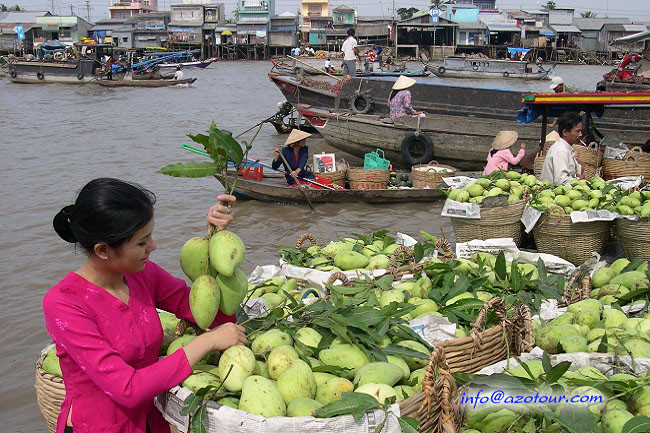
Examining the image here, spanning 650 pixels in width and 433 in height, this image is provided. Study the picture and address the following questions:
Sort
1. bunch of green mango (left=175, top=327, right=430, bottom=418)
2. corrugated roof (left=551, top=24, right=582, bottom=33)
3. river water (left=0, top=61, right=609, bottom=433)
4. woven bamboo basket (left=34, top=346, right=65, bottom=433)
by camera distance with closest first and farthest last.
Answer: bunch of green mango (left=175, top=327, right=430, bottom=418) < woven bamboo basket (left=34, top=346, right=65, bottom=433) < river water (left=0, top=61, right=609, bottom=433) < corrugated roof (left=551, top=24, right=582, bottom=33)

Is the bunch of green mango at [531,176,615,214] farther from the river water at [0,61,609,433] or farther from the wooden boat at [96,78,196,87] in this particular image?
the wooden boat at [96,78,196,87]

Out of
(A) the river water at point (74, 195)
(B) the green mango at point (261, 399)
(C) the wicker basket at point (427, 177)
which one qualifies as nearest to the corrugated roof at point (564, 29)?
(A) the river water at point (74, 195)

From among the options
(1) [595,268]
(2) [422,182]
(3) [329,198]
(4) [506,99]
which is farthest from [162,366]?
(4) [506,99]

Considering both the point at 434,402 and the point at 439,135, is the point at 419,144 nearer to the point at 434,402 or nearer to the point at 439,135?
the point at 439,135

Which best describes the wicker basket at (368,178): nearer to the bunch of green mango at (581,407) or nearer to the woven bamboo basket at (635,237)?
the woven bamboo basket at (635,237)

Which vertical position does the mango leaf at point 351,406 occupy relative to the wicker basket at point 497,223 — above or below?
above

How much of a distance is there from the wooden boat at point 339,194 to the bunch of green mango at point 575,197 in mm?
2884

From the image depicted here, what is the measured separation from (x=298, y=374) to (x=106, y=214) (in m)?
0.70

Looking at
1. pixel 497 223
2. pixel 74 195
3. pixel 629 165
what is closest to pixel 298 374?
pixel 74 195

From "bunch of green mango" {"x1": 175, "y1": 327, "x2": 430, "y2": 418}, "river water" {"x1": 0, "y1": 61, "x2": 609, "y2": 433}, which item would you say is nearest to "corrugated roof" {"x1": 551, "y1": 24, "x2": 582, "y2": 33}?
"river water" {"x1": 0, "y1": 61, "x2": 609, "y2": 433}

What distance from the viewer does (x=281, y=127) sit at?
13492mm

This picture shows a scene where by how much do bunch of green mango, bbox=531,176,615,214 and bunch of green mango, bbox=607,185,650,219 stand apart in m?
0.06

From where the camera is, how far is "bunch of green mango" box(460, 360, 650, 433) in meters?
1.72

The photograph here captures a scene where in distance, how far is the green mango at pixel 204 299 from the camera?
179 cm
